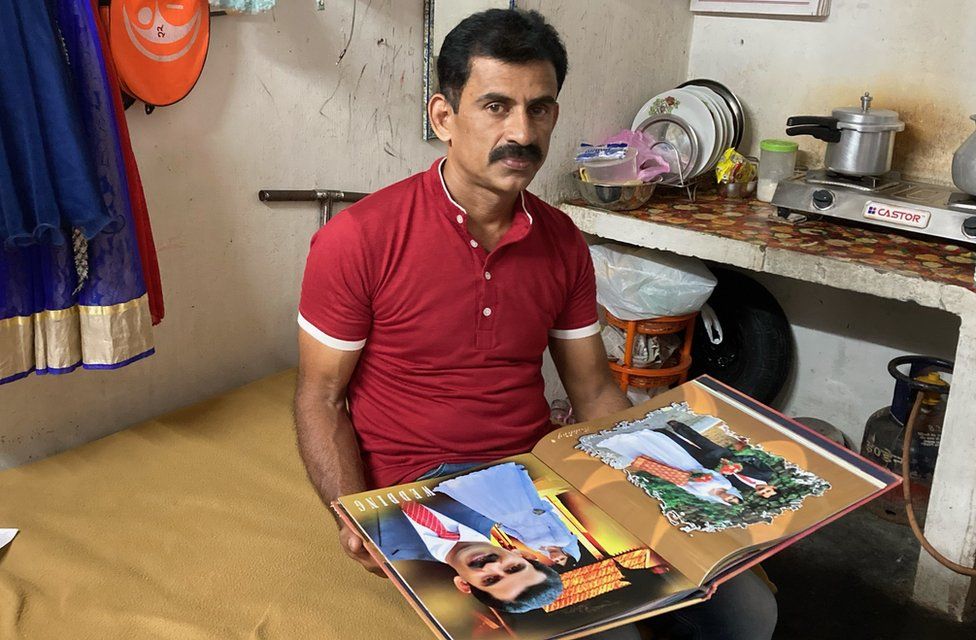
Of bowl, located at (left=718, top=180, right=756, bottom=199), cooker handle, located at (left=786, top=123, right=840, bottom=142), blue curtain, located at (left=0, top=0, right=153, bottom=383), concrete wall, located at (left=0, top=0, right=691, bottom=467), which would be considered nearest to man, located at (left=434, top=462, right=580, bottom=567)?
blue curtain, located at (left=0, top=0, right=153, bottom=383)

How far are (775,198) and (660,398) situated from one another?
1.36m

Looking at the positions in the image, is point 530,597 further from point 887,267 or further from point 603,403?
point 887,267

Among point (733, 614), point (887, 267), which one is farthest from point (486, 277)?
point (887, 267)

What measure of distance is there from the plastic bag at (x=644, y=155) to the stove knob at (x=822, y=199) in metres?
0.45

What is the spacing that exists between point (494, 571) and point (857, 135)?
1891mm

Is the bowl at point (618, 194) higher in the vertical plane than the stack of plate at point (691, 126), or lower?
lower

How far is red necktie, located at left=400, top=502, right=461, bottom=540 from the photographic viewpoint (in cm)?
115

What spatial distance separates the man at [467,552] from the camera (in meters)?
1.06

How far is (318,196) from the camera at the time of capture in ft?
7.02

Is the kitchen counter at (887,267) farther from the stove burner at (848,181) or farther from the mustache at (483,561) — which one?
the mustache at (483,561)

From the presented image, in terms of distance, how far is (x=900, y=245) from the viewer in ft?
7.82

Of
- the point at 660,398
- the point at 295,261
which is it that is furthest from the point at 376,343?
the point at 295,261

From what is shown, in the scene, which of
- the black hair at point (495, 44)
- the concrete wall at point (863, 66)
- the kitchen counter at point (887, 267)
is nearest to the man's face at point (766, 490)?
the black hair at point (495, 44)

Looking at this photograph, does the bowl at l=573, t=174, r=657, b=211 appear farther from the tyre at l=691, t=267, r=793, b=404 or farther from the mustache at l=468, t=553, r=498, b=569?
the mustache at l=468, t=553, r=498, b=569
